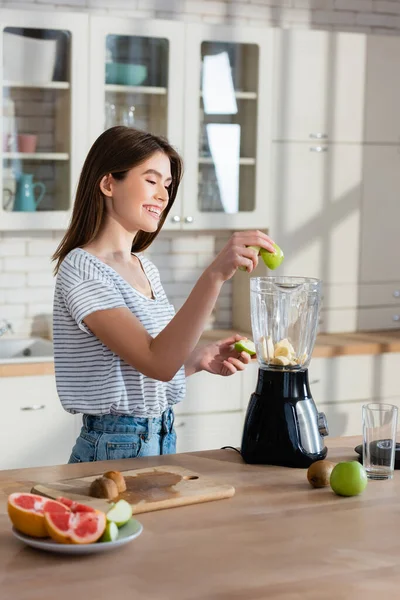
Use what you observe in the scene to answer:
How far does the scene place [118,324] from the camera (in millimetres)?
2045

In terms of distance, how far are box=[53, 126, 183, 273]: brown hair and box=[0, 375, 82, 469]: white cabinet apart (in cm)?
150

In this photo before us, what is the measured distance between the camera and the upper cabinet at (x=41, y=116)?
383cm

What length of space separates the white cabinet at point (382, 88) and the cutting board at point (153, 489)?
286 centimetres

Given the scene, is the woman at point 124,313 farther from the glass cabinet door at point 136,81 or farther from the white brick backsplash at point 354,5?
the white brick backsplash at point 354,5

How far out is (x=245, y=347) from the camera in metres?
2.25

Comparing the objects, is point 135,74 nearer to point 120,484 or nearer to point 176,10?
point 176,10

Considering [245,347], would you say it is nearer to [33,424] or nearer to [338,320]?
[33,424]

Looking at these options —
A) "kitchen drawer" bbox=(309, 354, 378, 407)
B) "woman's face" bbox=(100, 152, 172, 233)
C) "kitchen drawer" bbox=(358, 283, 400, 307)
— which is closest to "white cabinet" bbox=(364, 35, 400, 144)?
"kitchen drawer" bbox=(358, 283, 400, 307)

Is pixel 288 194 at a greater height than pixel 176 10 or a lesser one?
lesser

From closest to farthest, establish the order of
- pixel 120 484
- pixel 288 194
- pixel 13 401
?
pixel 120 484, pixel 13 401, pixel 288 194

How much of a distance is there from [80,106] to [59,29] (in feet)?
0.98

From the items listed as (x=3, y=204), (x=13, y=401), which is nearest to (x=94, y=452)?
(x=13, y=401)

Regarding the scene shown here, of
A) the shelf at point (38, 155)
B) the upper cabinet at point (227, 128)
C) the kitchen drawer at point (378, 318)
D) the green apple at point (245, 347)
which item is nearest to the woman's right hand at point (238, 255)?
the green apple at point (245, 347)

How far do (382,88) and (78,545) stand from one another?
336 centimetres
